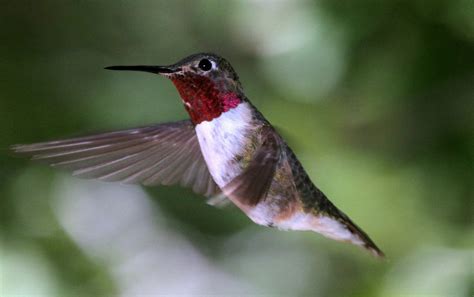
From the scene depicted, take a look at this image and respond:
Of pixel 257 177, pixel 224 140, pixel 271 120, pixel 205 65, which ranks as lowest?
pixel 257 177

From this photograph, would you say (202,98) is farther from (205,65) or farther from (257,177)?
(257,177)

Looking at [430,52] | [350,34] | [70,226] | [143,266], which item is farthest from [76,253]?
[430,52]

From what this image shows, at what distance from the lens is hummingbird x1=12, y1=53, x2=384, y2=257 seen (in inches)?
60.3

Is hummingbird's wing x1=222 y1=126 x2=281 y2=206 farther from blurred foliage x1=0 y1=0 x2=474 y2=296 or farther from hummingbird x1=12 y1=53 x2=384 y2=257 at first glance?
blurred foliage x1=0 y1=0 x2=474 y2=296

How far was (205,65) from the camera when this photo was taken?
1.65m

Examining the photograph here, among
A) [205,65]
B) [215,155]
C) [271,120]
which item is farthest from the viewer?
[271,120]

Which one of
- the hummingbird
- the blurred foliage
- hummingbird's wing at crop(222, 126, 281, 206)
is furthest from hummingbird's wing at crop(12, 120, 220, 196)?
the blurred foliage

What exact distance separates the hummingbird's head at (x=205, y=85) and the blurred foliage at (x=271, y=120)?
54 cm

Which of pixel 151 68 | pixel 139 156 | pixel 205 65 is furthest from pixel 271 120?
pixel 151 68

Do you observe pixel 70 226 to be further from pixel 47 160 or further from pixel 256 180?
pixel 256 180

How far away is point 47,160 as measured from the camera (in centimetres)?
164

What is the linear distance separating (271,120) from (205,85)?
0.93 meters

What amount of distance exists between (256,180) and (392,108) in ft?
3.85

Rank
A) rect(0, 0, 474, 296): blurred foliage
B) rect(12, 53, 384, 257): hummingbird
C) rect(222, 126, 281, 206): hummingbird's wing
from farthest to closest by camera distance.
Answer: rect(0, 0, 474, 296): blurred foliage, rect(12, 53, 384, 257): hummingbird, rect(222, 126, 281, 206): hummingbird's wing
